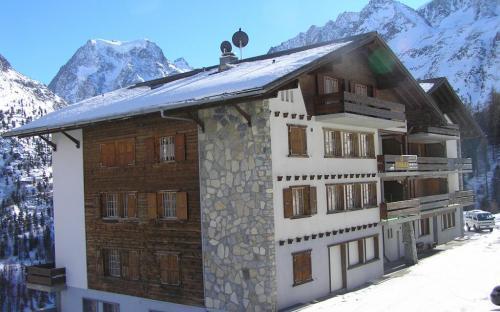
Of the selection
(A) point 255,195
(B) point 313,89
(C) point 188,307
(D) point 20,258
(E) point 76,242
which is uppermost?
(B) point 313,89

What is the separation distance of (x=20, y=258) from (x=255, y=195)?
17623 cm

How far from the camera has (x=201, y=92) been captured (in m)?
21.0

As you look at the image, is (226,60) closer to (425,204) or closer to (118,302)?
(118,302)

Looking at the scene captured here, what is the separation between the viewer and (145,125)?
2436cm

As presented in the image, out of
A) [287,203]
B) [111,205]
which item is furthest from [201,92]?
[111,205]

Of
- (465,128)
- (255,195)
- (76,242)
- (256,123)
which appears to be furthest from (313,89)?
(465,128)

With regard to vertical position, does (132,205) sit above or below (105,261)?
above

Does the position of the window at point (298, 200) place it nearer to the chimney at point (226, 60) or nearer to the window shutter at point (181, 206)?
the window shutter at point (181, 206)

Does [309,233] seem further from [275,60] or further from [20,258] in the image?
[20,258]

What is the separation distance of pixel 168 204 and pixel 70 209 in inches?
281

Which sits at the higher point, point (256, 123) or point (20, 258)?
point (256, 123)

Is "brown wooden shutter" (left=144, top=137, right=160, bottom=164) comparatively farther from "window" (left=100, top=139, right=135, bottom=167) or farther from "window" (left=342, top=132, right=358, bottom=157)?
"window" (left=342, top=132, right=358, bottom=157)

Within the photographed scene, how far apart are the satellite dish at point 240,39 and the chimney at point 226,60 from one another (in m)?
1.88

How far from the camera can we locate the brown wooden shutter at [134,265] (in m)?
24.9
